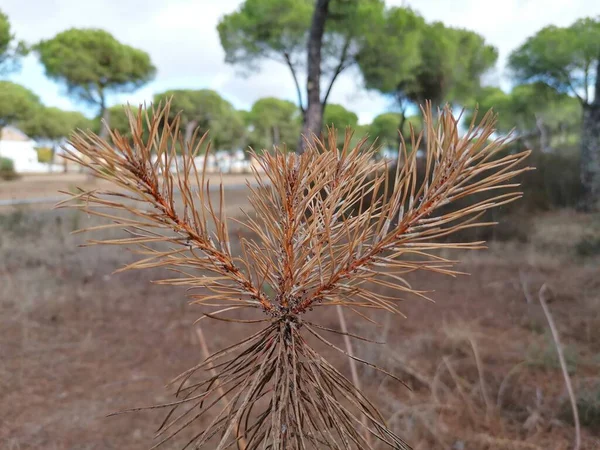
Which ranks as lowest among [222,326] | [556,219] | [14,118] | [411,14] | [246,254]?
[222,326]

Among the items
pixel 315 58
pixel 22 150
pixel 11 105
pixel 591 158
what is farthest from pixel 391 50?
pixel 22 150

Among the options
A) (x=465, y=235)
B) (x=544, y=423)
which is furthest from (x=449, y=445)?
(x=465, y=235)

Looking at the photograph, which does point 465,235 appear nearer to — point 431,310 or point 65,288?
point 431,310

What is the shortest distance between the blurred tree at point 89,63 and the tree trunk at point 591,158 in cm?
875

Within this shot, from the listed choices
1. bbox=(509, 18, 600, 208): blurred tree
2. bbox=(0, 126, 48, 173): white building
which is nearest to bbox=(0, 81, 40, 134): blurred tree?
bbox=(0, 126, 48, 173): white building

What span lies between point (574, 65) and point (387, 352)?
19.9 feet

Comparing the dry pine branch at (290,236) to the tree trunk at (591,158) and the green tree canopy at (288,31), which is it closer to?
the tree trunk at (591,158)

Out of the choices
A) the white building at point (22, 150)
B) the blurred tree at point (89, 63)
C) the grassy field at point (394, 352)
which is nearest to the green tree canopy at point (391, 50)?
the grassy field at point (394, 352)

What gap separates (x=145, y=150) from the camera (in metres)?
0.19

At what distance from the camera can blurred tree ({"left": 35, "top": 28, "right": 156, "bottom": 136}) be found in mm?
9664

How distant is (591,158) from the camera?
10.9 ft

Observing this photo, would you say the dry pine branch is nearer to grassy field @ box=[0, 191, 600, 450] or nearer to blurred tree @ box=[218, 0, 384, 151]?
grassy field @ box=[0, 191, 600, 450]

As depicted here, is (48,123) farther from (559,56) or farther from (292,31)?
(559,56)

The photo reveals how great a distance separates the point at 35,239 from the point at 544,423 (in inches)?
131
